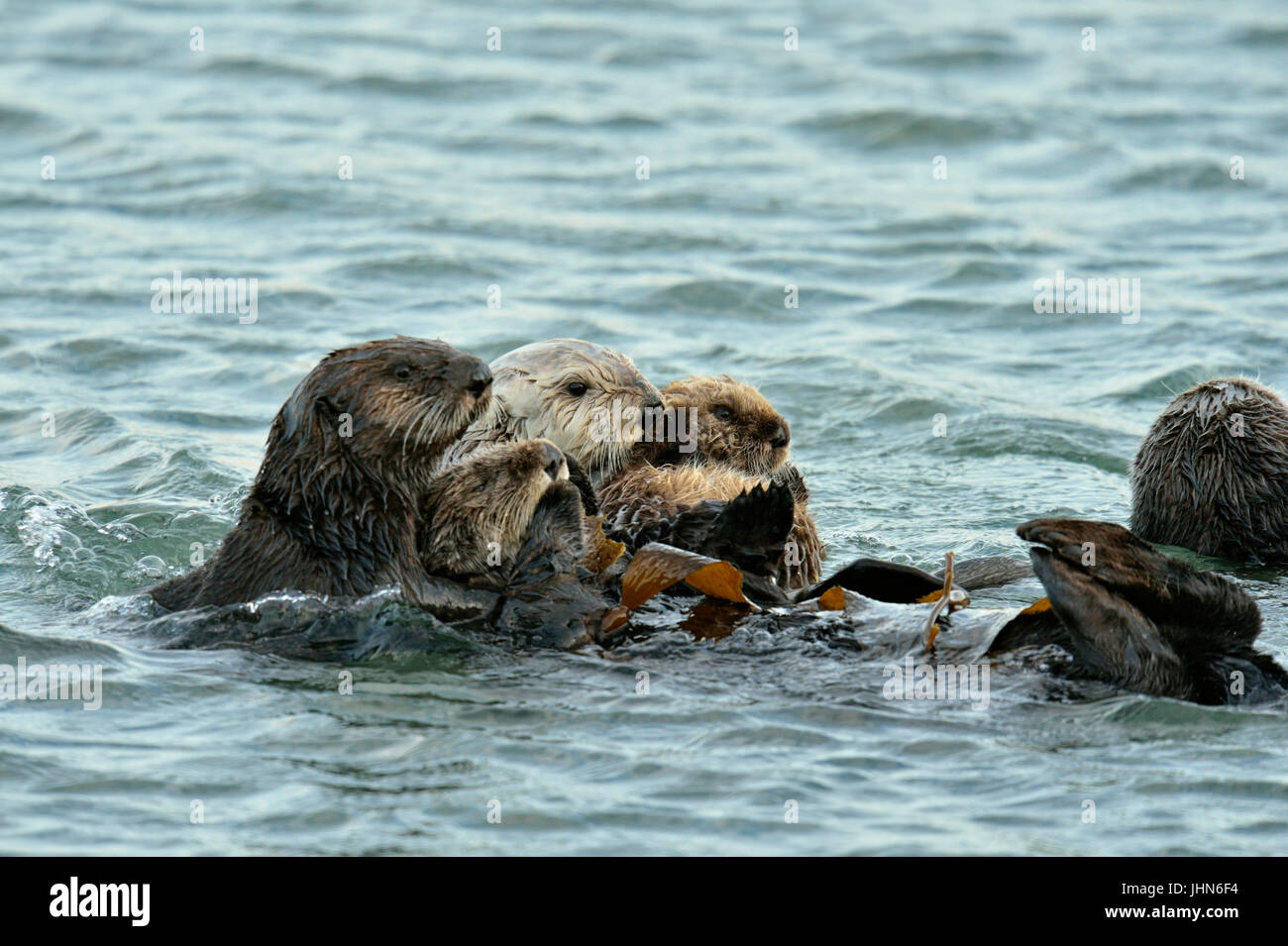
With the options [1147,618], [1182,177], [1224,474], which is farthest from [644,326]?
[1147,618]

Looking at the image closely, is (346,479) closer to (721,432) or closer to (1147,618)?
(721,432)

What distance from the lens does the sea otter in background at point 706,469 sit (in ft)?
18.8

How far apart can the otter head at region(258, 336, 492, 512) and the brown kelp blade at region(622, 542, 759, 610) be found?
0.72 metres

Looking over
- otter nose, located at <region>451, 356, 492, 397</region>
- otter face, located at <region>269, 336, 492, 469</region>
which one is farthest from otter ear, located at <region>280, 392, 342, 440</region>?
otter nose, located at <region>451, 356, 492, 397</region>

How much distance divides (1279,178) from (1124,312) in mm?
A: 3424

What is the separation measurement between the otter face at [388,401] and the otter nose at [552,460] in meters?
0.29

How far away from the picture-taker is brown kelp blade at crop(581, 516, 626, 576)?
17.8 ft

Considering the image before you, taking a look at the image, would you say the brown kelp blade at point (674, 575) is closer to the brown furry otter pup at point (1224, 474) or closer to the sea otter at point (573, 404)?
the sea otter at point (573, 404)

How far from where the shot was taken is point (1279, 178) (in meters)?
13.4

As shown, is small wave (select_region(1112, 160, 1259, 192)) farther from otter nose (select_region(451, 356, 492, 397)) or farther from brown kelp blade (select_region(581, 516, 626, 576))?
otter nose (select_region(451, 356, 492, 397))

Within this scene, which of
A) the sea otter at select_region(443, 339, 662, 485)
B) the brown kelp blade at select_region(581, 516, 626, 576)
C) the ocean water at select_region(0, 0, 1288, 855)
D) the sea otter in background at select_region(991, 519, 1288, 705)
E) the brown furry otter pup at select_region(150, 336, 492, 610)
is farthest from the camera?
the sea otter at select_region(443, 339, 662, 485)

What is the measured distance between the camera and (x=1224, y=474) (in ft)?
21.0

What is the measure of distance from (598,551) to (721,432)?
1016 mm
